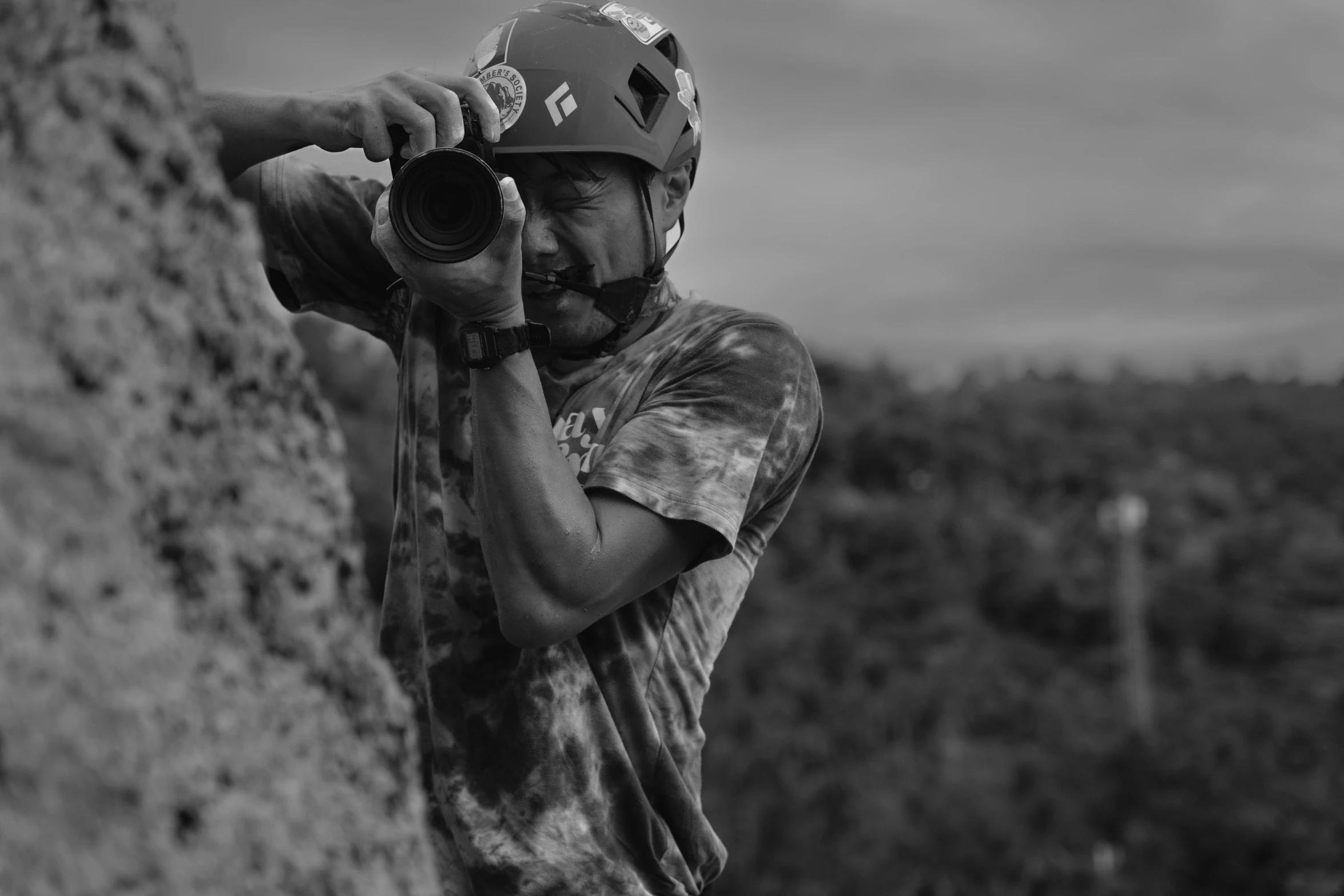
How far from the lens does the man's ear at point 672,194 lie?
303cm

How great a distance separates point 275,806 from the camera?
1.20 metres

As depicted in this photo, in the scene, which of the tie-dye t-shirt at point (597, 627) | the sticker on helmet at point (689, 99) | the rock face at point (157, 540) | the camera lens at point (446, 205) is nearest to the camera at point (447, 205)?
the camera lens at point (446, 205)

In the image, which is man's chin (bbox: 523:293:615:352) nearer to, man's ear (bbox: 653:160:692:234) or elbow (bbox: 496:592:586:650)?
man's ear (bbox: 653:160:692:234)

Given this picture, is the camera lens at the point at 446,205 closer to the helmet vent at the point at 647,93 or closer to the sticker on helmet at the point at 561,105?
the sticker on helmet at the point at 561,105

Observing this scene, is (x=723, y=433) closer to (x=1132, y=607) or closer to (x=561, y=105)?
(x=561, y=105)

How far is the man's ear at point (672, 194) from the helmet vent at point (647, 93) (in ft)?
0.36

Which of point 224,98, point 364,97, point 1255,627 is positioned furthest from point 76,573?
point 1255,627

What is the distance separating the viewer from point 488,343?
2.40 meters

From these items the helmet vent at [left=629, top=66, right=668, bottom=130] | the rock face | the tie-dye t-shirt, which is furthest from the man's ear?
the rock face

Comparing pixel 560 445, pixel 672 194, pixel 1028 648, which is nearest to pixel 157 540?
pixel 560 445

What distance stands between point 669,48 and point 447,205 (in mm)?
944

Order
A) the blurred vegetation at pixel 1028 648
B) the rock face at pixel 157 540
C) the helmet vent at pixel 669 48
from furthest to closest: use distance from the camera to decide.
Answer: the blurred vegetation at pixel 1028 648 < the helmet vent at pixel 669 48 < the rock face at pixel 157 540

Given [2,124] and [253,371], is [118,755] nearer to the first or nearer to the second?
[253,371]

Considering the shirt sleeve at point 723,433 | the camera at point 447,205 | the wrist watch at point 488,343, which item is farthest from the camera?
the shirt sleeve at point 723,433
